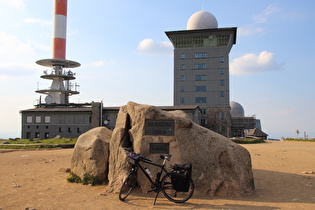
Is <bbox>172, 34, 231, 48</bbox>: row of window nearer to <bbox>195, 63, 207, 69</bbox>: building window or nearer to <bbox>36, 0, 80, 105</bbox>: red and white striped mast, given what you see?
<bbox>195, 63, 207, 69</bbox>: building window

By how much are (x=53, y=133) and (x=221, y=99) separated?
38944 mm

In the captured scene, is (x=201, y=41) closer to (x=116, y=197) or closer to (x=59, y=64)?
(x=59, y=64)

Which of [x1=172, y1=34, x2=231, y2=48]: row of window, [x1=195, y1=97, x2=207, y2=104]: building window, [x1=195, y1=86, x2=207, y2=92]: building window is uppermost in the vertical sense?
[x1=172, y1=34, x2=231, y2=48]: row of window

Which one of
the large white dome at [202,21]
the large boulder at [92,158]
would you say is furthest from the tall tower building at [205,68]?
the large boulder at [92,158]

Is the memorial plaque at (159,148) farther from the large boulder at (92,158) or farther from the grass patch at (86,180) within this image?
the grass patch at (86,180)

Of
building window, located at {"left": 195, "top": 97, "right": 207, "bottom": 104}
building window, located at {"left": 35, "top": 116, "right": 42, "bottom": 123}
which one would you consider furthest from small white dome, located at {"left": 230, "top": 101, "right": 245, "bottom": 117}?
building window, located at {"left": 35, "top": 116, "right": 42, "bottom": 123}

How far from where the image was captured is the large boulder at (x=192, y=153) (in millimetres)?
9062

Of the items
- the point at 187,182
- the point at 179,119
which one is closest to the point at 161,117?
the point at 179,119

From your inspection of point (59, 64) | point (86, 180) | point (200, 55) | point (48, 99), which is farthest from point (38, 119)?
point (86, 180)

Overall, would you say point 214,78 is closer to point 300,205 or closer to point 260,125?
point 260,125

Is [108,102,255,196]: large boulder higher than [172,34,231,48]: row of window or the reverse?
the reverse

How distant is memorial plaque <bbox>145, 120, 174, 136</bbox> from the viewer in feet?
31.3

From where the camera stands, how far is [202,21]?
66875 millimetres

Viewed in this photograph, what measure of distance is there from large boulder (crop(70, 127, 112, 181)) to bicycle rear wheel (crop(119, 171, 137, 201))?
1807 millimetres
